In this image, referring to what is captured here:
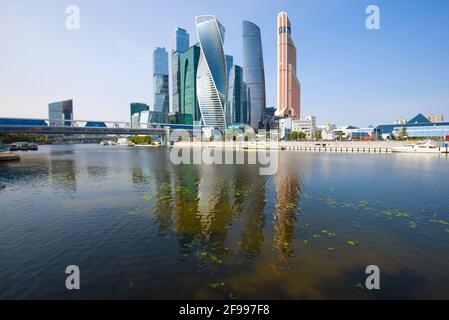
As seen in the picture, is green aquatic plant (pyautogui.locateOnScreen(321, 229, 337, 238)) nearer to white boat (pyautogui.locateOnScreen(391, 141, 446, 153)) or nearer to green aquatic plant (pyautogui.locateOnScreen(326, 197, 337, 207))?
green aquatic plant (pyautogui.locateOnScreen(326, 197, 337, 207))

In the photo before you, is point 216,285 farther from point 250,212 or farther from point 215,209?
point 215,209

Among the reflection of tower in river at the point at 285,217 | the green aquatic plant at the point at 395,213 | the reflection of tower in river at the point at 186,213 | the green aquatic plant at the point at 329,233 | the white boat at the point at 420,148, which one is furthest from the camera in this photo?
the white boat at the point at 420,148

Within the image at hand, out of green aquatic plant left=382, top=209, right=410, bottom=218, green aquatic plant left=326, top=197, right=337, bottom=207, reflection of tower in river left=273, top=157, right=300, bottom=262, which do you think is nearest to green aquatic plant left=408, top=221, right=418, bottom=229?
green aquatic plant left=382, top=209, right=410, bottom=218

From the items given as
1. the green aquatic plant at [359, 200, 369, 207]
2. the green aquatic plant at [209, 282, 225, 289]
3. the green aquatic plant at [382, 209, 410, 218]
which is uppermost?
the green aquatic plant at [359, 200, 369, 207]

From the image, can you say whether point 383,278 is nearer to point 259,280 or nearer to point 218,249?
point 259,280

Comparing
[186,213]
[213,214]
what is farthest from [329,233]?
[186,213]

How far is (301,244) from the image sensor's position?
46.1 ft

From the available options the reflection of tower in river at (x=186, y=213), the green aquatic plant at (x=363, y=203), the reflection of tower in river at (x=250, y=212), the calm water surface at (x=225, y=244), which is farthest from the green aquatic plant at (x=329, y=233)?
the green aquatic plant at (x=363, y=203)

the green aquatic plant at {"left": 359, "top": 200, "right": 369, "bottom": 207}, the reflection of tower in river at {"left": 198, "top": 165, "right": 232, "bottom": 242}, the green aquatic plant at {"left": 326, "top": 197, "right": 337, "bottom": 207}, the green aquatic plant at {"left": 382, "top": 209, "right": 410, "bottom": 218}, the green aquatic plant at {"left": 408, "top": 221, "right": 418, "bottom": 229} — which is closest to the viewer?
the reflection of tower in river at {"left": 198, "top": 165, "right": 232, "bottom": 242}

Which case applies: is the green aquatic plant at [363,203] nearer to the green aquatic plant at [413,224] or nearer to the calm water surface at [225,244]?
the calm water surface at [225,244]

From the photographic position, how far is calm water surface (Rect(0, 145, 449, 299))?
10078 millimetres

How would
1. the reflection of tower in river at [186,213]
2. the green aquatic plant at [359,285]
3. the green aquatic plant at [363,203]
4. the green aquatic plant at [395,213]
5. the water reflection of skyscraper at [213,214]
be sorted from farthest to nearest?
1. the green aquatic plant at [363,203]
2. the green aquatic plant at [395,213]
3. the reflection of tower in river at [186,213]
4. the water reflection of skyscraper at [213,214]
5. the green aquatic plant at [359,285]

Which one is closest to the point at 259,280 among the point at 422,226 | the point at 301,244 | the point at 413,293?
the point at 301,244

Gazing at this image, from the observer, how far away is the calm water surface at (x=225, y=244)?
10078mm
